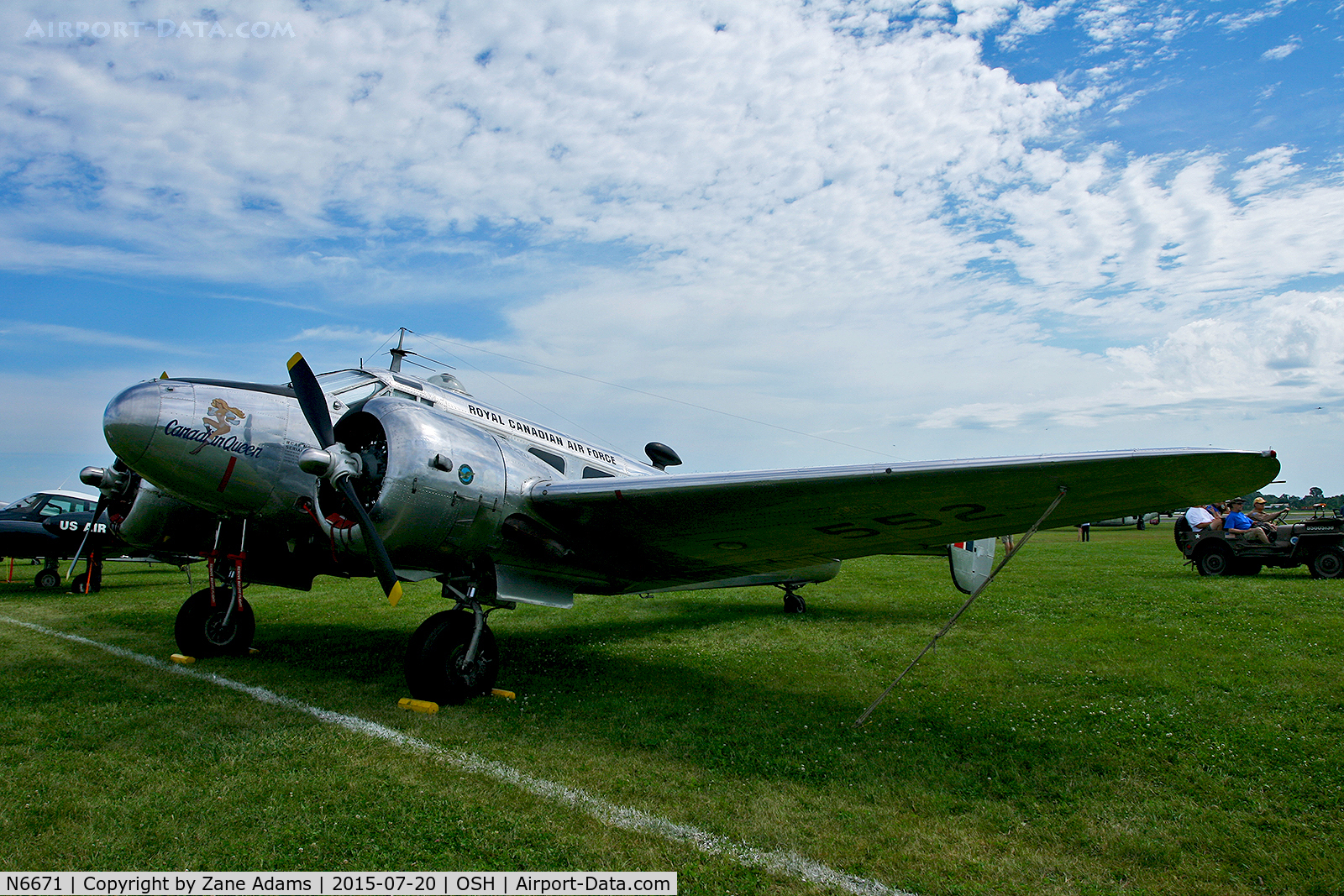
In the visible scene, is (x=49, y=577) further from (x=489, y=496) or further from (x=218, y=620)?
(x=489, y=496)

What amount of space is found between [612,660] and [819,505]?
3.81 metres

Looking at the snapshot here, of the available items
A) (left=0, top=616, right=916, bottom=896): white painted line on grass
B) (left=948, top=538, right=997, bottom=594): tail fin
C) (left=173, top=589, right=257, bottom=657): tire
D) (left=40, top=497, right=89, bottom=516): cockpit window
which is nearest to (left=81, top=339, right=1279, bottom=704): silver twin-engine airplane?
(left=173, top=589, right=257, bottom=657): tire

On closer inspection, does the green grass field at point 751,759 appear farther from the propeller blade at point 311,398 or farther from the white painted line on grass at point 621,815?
the propeller blade at point 311,398

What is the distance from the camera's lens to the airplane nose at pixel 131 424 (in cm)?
585

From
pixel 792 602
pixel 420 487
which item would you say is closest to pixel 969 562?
pixel 792 602

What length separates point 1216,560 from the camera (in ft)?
49.5

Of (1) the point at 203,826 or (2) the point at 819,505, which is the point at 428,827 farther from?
(2) the point at 819,505

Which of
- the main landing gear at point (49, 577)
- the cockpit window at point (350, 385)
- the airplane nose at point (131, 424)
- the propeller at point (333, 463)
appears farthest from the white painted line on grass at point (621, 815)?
the main landing gear at point (49, 577)

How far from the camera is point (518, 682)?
22.4 ft

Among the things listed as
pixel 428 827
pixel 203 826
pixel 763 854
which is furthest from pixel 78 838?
pixel 763 854

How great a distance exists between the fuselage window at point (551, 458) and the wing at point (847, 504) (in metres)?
1.37

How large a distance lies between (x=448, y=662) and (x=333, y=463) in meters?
1.95

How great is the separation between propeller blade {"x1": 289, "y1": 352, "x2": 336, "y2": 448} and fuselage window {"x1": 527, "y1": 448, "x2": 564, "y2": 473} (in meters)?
2.35

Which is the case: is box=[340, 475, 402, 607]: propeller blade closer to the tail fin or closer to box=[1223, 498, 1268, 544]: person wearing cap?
the tail fin
